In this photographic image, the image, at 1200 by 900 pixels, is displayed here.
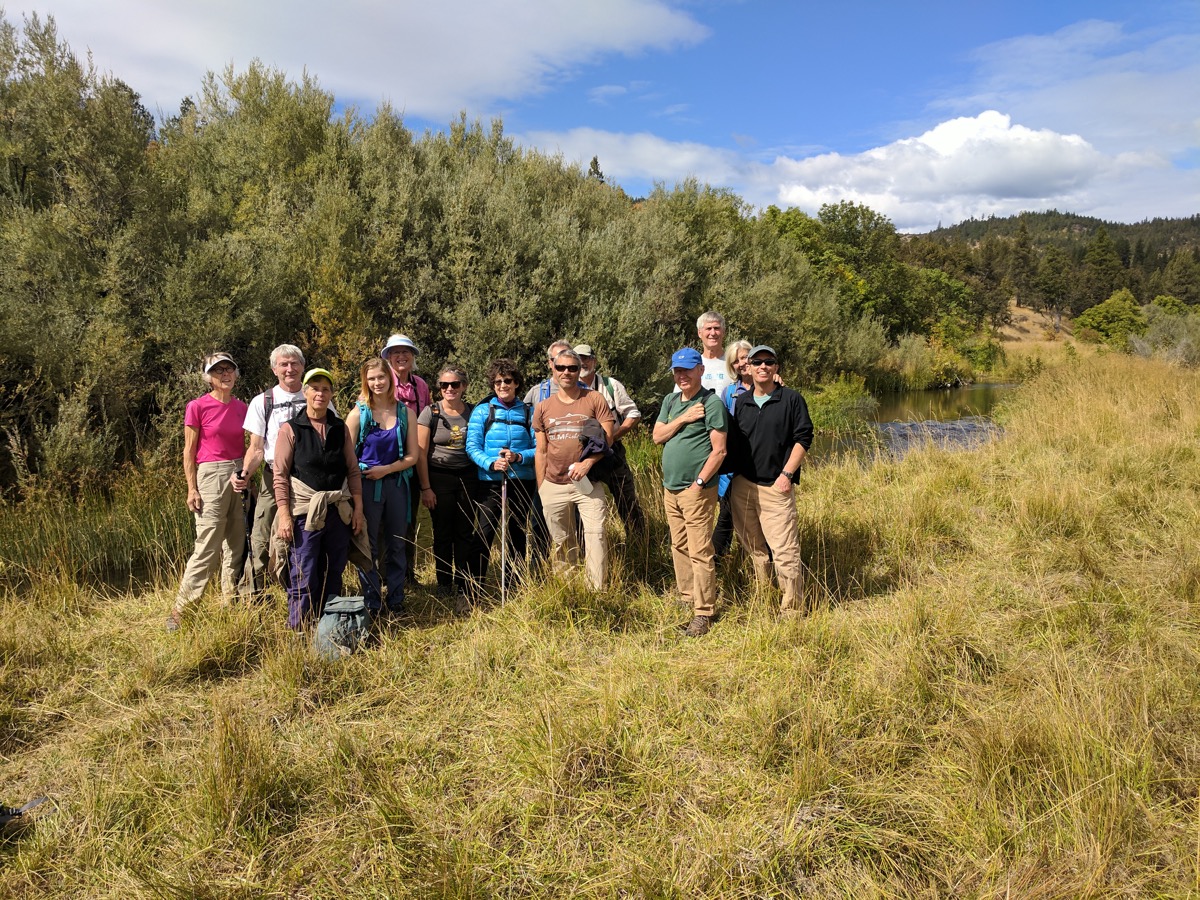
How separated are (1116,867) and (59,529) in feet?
25.7

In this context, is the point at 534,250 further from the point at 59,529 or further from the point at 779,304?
Answer: the point at 779,304

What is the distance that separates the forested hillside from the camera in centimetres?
796

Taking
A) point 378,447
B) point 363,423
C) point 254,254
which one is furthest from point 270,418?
point 254,254

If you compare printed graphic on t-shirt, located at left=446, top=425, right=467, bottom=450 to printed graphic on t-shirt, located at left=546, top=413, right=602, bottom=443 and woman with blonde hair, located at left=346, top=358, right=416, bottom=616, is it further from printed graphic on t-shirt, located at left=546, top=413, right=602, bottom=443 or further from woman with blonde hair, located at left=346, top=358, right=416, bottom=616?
printed graphic on t-shirt, located at left=546, top=413, right=602, bottom=443

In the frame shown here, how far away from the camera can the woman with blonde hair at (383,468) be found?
4.50 m

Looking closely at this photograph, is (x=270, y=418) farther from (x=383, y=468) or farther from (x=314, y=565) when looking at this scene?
(x=314, y=565)

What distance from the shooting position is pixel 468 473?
5098 millimetres

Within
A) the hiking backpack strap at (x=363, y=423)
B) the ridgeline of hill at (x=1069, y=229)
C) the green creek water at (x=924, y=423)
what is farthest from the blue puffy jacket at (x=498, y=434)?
the ridgeline of hill at (x=1069, y=229)

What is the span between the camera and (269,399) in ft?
14.6

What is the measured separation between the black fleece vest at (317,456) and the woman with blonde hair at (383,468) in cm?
29

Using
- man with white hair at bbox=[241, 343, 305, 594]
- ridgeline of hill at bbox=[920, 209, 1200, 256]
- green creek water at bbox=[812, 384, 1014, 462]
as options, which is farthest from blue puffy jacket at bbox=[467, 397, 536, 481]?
ridgeline of hill at bbox=[920, 209, 1200, 256]

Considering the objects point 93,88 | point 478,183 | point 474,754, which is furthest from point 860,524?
point 93,88

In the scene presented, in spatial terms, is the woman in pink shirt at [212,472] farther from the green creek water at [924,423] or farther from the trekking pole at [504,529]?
the green creek water at [924,423]

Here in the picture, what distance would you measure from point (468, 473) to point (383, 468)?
0.75 m
